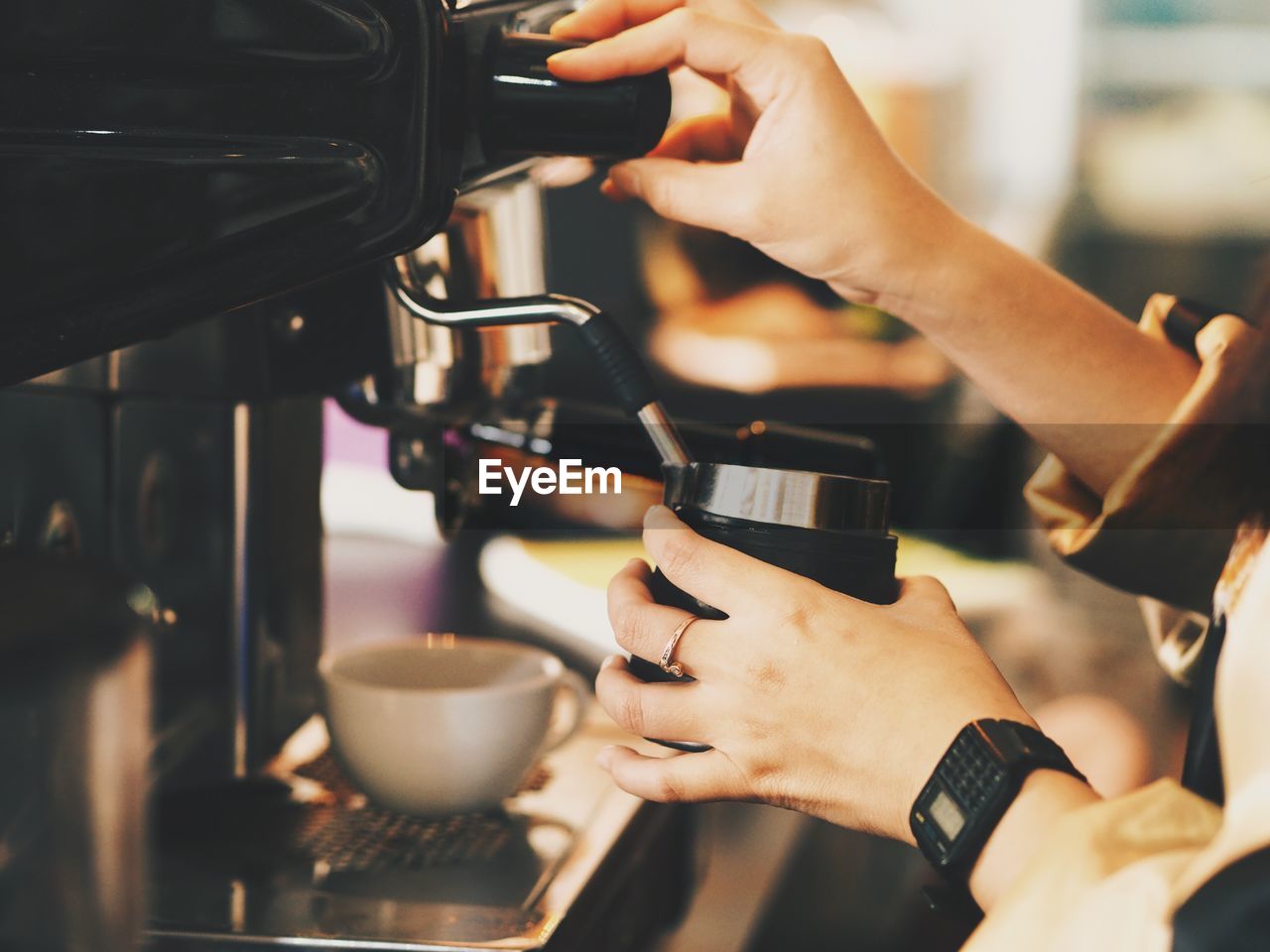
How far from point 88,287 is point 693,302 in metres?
1.89

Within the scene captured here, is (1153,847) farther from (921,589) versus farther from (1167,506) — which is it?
(1167,506)

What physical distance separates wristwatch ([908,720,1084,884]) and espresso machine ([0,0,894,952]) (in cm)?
15

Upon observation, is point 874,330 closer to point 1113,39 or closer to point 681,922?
point 1113,39

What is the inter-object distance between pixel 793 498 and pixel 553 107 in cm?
17

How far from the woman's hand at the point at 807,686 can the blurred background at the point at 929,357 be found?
11.3 inches

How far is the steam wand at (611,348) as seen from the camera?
0.50m

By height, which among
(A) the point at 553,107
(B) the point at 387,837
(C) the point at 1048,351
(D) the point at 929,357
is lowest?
(D) the point at 929,357

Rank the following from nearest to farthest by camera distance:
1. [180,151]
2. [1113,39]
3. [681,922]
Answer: [180,151]
[681,922]
[1113,39]

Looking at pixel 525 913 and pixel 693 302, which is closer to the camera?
pixel 525 913

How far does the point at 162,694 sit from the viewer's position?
0.63 metres

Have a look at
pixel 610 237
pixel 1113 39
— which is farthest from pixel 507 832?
pixel 1113 39

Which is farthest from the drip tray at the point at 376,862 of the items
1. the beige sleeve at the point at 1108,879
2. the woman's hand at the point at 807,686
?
the beige sleeve at the point at 1108,879

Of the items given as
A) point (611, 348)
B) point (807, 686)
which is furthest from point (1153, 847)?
point (611, 348)

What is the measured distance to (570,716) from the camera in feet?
2.25
